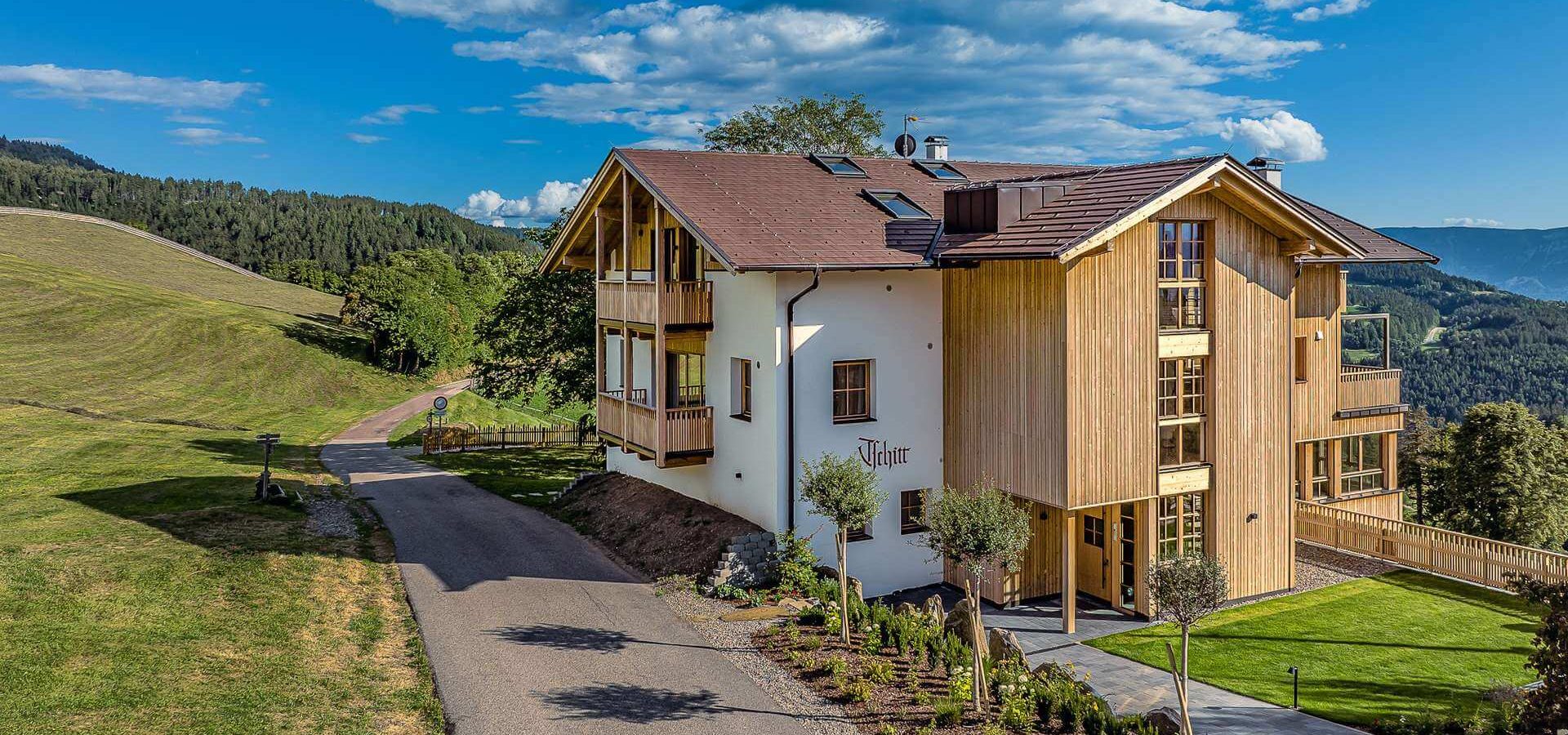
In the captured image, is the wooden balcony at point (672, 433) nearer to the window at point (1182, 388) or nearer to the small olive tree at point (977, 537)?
the small olive tree at point (977, 537)

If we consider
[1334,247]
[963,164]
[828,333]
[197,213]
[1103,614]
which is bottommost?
[1103,614]

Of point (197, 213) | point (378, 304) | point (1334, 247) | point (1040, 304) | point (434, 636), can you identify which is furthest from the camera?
point (197, 213)

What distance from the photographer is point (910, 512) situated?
19.6 meters

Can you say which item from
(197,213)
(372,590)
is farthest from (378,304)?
(197,213)

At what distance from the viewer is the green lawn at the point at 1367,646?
46.0 feet

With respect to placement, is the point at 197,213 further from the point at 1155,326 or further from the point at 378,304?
the point at 1155,326

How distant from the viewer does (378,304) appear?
62906 millimetres

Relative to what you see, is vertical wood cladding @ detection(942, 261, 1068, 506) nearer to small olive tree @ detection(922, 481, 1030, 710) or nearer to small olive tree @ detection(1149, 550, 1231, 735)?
small olive tree @ detection(922, 481, 1030, 710)

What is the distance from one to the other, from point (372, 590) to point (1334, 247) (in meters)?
19.8

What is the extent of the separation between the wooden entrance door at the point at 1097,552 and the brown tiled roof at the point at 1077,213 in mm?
5476

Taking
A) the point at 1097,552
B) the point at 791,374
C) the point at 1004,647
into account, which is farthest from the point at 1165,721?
the point at 791,374

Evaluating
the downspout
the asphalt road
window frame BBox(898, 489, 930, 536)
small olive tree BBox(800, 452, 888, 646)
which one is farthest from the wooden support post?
the asphalt road

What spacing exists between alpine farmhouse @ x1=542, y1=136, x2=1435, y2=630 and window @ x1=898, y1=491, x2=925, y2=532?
0.19 ft

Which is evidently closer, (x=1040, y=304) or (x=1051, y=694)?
(x=1051, y=694)
